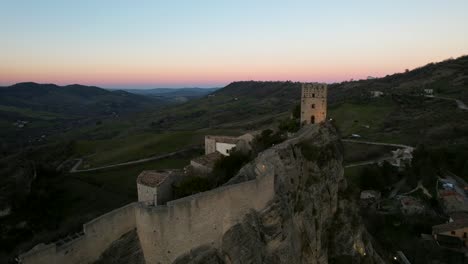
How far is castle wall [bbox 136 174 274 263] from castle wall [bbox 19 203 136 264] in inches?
28.9

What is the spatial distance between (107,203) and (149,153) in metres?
23.1

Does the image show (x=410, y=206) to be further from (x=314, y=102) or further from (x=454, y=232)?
(x=314, y=102)

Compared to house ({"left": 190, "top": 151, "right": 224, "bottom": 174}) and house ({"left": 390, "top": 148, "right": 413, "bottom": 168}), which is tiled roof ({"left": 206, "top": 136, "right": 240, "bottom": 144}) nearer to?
house ({"left": 190, "top": 151, "right": 224, "bottom": 174})

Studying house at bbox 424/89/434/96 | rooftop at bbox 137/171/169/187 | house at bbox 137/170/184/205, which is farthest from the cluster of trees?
house at bbox 424/89/434/96

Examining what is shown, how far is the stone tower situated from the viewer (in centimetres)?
3303

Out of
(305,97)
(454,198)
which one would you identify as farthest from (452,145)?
(305,97)

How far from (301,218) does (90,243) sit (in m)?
13.0

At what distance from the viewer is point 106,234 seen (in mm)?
16641

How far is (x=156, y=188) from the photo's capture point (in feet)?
74.9

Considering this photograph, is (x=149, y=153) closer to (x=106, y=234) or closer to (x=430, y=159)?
(x=106, y=234)

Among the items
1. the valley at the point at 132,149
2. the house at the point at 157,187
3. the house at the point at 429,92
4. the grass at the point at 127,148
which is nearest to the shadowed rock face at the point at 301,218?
the valley at the point at 132,149

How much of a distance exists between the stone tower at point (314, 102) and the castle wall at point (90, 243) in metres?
20.8

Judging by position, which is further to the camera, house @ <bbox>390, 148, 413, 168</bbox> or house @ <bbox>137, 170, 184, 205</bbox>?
house @ <bbox>390, 148, 413, 168</bbox>

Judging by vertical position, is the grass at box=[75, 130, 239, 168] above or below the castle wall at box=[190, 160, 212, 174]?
below
